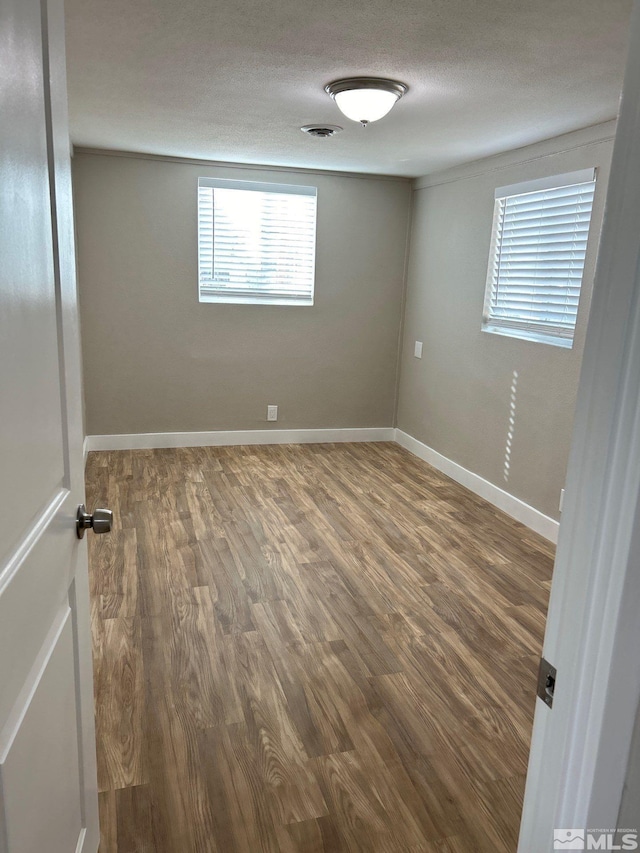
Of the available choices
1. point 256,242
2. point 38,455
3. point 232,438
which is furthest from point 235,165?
point 38,455

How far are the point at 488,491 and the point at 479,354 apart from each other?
96 centimetres

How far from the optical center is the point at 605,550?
732 millimetres

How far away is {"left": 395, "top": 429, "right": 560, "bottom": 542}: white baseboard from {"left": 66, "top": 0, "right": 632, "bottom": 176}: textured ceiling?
2143 millimetres

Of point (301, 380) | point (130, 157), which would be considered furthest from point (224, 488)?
point (130, 157)

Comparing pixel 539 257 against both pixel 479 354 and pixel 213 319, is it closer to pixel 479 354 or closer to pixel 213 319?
pixel 479 354

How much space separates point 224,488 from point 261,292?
1797mm

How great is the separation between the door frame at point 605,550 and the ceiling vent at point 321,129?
3000 millimetres

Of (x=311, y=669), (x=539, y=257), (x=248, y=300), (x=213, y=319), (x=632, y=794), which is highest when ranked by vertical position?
(x=539, y=257)

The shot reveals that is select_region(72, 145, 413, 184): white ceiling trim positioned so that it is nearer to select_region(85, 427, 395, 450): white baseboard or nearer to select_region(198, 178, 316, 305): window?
select_region(198, 178, 316, 305): window

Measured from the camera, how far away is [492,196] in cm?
414

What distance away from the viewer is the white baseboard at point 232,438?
5.04 meters

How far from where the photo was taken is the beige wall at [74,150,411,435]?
15.5 ft

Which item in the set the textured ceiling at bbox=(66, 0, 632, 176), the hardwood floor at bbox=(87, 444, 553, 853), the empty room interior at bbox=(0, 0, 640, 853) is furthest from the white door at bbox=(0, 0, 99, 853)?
the textured ceiling at bbox=(66, 0, 632, 176)

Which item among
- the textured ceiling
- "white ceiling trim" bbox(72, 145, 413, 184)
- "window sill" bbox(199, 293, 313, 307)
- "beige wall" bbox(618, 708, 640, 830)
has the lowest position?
"beige wall" bbox(618, 708, 640, 830)
